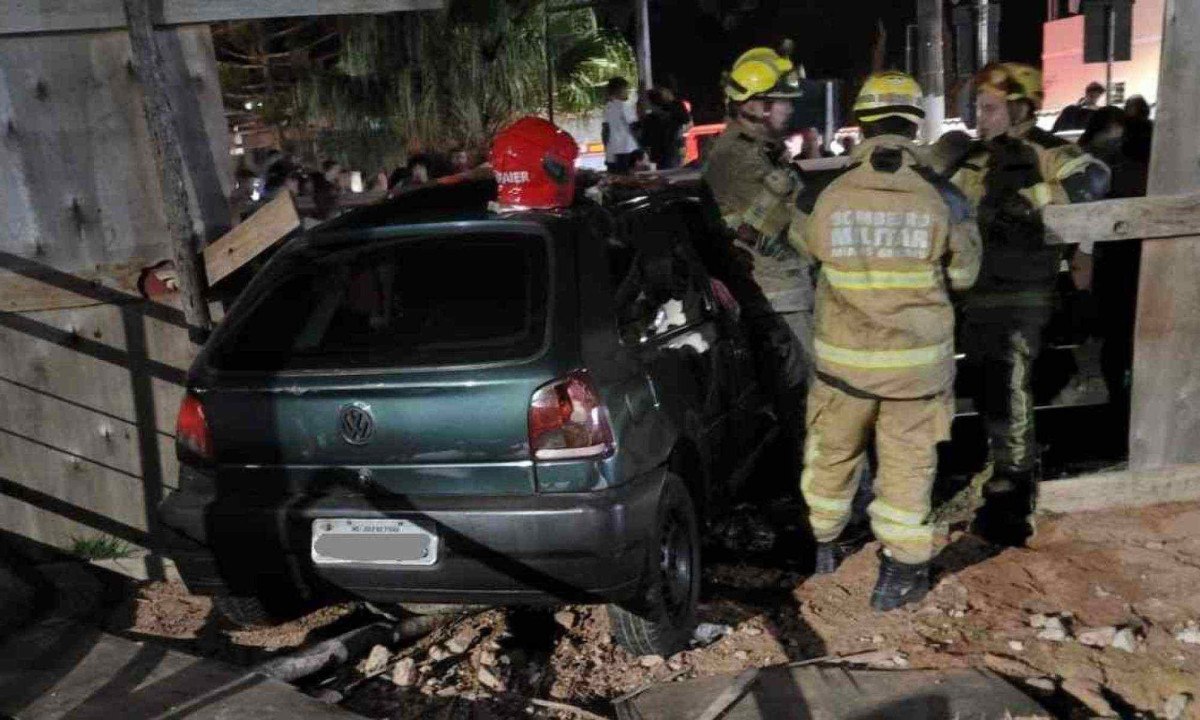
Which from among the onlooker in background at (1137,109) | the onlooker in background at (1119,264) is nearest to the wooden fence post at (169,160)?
the onlooker in background at (1119,264)

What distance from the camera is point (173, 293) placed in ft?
18.0

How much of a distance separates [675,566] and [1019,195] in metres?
2.26

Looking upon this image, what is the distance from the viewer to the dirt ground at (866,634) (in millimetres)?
4137

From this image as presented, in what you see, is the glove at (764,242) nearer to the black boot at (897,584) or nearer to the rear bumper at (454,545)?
the black boot at (897,584)

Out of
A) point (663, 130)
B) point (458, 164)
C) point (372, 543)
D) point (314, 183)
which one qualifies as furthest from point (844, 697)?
point (663, 130)

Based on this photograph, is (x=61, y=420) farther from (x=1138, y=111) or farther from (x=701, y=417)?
(x=1138, y=111)

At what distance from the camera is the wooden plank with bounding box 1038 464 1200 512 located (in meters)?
5.43

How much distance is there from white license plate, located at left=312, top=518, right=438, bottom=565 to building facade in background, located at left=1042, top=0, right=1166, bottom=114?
917 inches

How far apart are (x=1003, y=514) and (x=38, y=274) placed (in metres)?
4.14

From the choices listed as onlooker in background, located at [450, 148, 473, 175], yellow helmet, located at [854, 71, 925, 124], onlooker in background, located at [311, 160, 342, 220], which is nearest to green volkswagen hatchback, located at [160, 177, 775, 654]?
yellow helmet, located at [854, 71, 925, 124]

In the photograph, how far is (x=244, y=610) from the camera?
15.5 feet

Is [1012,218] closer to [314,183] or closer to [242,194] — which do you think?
[242,194]

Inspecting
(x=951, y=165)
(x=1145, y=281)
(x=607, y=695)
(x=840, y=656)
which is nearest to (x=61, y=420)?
(x=607, y=695)

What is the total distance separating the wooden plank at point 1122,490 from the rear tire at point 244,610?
3153 millimetres
